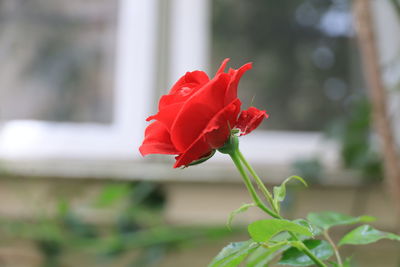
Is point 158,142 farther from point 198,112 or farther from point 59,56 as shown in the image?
point 59,56

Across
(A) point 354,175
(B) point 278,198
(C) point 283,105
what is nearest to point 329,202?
(A) point 354,175

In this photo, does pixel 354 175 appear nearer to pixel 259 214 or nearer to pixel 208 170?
pixel 259 214

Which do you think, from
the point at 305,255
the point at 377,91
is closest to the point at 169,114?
the point at 305,255

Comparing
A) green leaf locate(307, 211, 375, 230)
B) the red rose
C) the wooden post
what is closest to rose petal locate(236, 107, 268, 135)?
the red rose

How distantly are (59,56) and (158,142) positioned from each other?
108cm

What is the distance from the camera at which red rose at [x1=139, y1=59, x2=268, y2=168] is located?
0.93ft

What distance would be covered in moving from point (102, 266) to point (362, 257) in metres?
0.68

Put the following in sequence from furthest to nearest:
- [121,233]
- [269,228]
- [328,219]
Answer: [121,233] → [328,219] → [269,228]

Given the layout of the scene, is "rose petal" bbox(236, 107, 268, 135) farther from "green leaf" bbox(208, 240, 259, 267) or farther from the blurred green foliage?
the blurred green foliage

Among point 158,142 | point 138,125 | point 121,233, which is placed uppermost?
point 158,142

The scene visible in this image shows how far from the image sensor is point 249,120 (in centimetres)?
31

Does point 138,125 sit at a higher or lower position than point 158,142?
lower

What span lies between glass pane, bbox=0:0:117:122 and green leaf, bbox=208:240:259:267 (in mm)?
1028

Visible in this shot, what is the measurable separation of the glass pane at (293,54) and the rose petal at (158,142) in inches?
39.5
